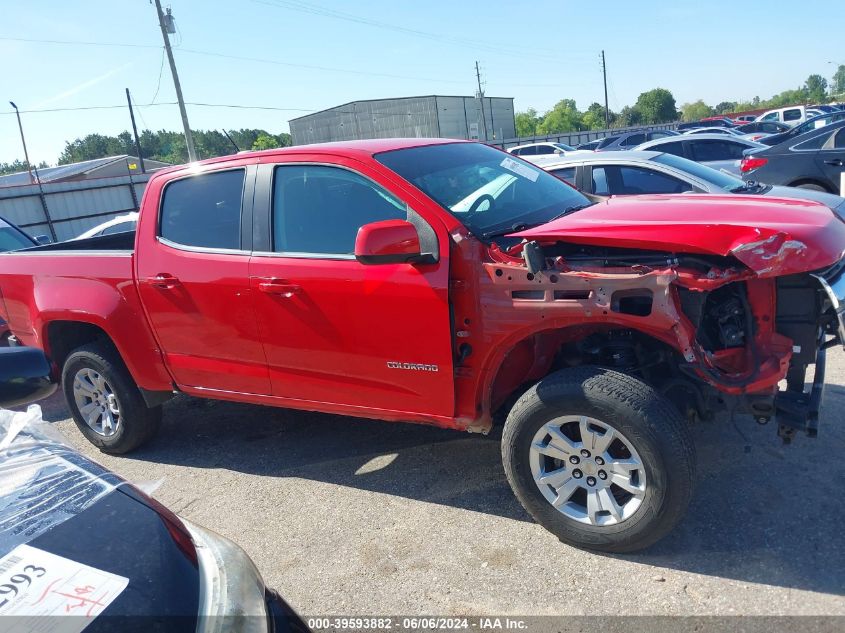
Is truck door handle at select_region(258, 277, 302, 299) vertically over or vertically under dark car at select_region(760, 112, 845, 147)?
Answer: under

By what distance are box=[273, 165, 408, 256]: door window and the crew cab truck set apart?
0.01 meters

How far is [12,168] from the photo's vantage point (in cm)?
11181

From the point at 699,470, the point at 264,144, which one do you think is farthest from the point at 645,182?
the point at 264,144

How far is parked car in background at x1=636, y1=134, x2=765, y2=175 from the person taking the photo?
11523 mm

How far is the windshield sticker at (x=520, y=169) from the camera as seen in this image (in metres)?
4.18

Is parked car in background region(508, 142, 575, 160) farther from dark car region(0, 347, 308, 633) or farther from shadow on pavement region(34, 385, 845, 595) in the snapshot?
dark car region(0, 347, 308, 633)

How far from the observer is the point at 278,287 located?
367cm

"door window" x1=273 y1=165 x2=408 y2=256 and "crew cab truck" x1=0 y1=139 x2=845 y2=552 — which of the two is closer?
"crew cab truck" x1=0 y1=139 x2=845 y2=552

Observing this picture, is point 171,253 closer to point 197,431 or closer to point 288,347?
point 288,347

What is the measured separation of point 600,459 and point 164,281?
2.78 meters

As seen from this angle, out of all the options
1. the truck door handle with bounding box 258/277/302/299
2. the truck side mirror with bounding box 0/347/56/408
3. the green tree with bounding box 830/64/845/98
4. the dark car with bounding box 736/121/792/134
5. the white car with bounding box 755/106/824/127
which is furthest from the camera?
the green tree with bounding box 830/64/845/98

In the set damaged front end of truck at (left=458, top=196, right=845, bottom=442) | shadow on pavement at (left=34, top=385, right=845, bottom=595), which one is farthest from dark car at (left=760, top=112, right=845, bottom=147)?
damaged front end of truck at (left=458, top=196, right=845, bottom=442)

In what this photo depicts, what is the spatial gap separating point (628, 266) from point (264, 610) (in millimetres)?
2022

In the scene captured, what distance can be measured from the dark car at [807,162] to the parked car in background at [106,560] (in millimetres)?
9501
